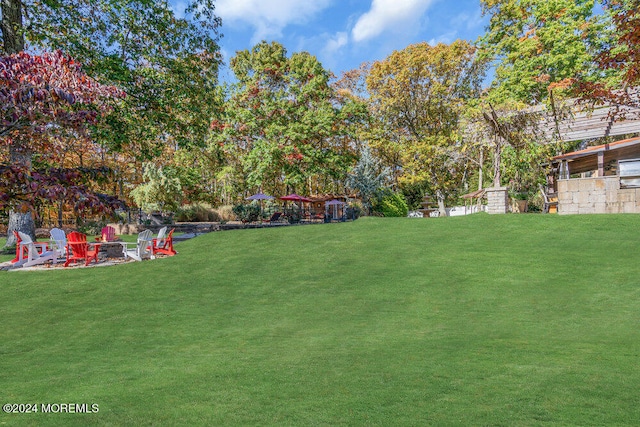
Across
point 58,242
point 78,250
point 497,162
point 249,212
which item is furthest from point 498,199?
point 249,212

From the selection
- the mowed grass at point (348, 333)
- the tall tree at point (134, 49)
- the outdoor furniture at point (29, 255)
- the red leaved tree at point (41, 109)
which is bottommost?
the mowed grass at point (348, 333)

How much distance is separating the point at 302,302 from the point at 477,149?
67.5ft

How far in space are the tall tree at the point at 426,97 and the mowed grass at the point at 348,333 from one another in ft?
75.1

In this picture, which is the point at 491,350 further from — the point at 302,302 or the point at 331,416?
the point at 302,302

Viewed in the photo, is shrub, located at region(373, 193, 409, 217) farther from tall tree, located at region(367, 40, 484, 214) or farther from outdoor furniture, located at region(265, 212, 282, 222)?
outdoor furniture, located at region(265, 212, 282, 222)

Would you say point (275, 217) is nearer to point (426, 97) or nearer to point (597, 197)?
point (426, 97)

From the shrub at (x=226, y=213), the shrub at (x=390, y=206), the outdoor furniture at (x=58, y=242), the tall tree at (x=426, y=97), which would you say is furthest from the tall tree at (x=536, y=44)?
the outdoor furniture at (x=58, y=242)

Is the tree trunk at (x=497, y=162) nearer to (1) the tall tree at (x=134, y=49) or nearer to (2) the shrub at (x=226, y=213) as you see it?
(1) the tall tree at (x=134, y=49)

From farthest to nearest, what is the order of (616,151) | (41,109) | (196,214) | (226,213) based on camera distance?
(226,213) < (196,214) < (616,151) < (41,109)

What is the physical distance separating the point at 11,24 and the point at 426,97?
3041cm

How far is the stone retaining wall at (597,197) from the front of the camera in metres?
17.0

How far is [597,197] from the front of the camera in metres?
17.5

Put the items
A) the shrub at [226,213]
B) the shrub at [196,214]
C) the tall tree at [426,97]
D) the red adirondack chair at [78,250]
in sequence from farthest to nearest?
the shrub at [226,213] → the tall tree at [426,97] → the shrub at [196,214] → the red adirondack chair at [78,250]

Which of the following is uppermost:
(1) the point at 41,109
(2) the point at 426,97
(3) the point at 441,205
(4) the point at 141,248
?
(2) the point at 426,97
